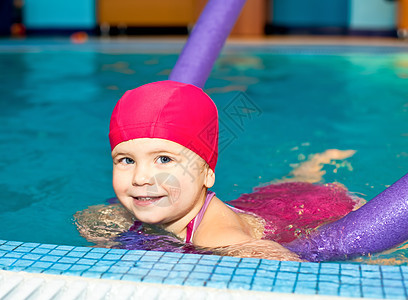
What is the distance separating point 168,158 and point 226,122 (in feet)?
10.3

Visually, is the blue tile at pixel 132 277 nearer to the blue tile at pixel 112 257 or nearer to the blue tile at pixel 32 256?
the blue tile at pixel 112 257

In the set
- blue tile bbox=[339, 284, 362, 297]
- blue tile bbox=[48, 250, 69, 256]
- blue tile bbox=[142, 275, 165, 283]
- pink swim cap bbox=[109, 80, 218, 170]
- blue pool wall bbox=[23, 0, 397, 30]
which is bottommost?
blue pool wall bbox=[23, 0, 397, 30]

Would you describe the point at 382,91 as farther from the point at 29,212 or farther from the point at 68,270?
the point at 68,270

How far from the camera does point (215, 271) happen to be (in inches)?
69.6

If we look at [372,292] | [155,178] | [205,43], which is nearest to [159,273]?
[155,178]

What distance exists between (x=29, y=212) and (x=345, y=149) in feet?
7.60

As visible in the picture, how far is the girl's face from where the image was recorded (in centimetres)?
216

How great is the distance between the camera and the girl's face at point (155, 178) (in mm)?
2160

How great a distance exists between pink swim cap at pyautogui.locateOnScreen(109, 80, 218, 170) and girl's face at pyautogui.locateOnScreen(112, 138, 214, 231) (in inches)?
1.2

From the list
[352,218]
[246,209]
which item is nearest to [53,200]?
[246,209]

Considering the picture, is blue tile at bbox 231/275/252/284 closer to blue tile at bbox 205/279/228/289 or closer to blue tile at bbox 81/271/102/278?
blue tile at bbox 205/279/228/289

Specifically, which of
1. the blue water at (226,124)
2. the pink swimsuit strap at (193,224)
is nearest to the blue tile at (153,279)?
the pink swimsuit strap at (193,224)

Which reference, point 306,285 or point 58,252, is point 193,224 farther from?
point 306,285

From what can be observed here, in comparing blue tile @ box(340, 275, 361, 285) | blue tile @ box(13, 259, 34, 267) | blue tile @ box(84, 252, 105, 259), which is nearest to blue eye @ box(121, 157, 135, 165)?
blue tile @ box(84, 252, 105, 259)
